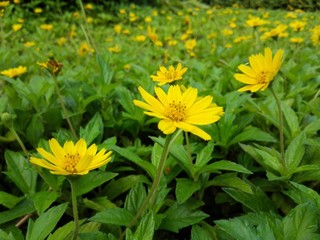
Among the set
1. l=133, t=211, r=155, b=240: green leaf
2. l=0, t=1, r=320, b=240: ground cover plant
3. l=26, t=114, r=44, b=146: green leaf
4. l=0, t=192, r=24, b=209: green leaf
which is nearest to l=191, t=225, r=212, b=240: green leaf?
l=0, t=1, r=320, b=240: ground cover plant

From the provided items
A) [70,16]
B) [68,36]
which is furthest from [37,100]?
[70,16]

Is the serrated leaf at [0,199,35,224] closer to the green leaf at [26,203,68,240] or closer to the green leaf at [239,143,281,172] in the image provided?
the green leaf at [26,203,68,240]

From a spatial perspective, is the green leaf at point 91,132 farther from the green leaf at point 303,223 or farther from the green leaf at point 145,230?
the green leaf at point 303,223

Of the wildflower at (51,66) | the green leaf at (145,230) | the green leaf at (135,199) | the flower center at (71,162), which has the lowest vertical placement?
the green leaf at (135,199)

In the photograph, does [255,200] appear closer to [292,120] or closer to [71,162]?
[292,120]

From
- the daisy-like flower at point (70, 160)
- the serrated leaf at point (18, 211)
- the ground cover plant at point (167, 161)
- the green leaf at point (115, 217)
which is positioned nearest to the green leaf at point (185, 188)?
the ground cover plant at point (167, 161)

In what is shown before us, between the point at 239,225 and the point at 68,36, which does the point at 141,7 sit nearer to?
the point at 68,36
